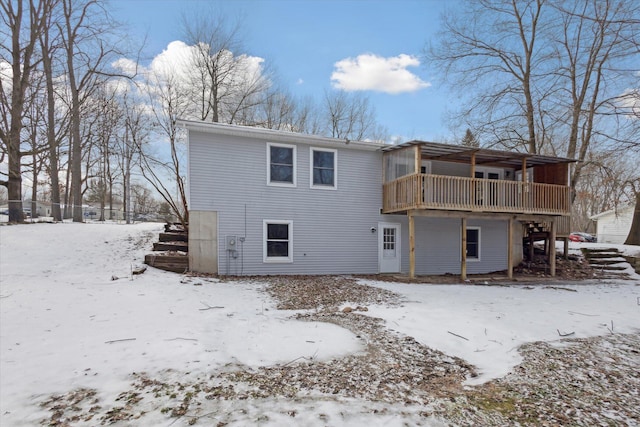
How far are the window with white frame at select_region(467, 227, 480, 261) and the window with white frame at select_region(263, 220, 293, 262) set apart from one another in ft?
26.0

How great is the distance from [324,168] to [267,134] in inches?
92.9

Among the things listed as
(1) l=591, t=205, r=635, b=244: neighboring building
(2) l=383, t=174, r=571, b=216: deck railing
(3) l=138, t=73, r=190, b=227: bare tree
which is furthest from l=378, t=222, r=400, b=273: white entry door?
(1) l=591, t=205, r=635, b=244: neighboring building

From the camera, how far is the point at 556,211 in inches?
524

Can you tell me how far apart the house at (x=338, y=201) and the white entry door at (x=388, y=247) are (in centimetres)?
4

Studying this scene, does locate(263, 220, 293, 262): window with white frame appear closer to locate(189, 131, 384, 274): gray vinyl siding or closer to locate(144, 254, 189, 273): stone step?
locate(189, 131, 384, 274): gray vinyl siding

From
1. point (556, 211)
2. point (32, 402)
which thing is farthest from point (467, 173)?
point (32, 402)

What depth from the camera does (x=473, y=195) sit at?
1212cm

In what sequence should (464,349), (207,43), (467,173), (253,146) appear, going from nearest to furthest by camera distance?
(464,349)
(253,146)
(467,173)
(207,43)

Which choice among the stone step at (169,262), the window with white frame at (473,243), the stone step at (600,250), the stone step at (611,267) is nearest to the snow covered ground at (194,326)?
the stone step at (169,262)

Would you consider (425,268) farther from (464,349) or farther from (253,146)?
(464,349)

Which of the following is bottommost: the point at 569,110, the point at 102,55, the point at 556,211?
the point at 556,211

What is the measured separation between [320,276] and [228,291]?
4032 millimetres

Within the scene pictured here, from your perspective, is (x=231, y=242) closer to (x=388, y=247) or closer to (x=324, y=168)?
(x=324, y=168)

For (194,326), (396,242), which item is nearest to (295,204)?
(396,242)
